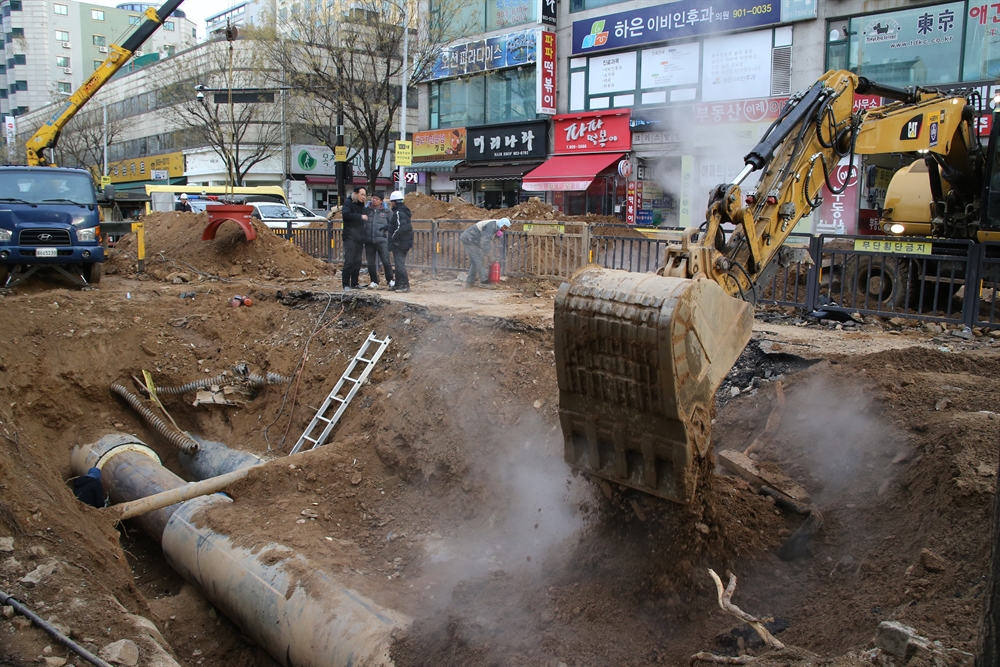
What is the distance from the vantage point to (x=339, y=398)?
9578 millimetres

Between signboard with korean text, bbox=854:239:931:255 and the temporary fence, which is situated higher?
signboard with korean text, bbox=854:239:931:255

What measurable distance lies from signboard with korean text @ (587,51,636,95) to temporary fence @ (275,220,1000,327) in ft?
40.1

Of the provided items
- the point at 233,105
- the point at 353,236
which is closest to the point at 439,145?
the point at 233,105

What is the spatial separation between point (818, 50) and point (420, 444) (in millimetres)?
17324

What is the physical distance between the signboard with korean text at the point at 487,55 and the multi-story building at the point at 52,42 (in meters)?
48.7

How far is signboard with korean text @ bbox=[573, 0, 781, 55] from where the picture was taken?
2080 centimetres

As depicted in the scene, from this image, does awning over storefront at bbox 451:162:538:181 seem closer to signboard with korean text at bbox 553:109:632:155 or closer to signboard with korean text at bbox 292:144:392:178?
signboard with korean text at bbox 553:109:632:155

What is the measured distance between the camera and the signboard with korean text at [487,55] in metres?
26.0

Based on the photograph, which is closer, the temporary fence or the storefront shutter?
the temporary fence

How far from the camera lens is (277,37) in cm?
2578

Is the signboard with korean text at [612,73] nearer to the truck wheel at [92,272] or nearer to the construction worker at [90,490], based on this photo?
the truck wheel at [92,272]

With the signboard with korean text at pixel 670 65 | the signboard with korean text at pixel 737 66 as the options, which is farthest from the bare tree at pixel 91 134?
the signboard with korean text at pixel 737 66

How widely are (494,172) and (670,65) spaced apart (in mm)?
7986

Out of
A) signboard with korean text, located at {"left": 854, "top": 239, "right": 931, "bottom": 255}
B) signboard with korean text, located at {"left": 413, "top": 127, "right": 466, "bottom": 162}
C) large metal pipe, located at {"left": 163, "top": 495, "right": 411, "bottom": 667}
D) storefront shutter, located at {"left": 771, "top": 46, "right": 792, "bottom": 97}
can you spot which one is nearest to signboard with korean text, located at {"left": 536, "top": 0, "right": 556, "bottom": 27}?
signboard with korean text, located at {"left": 413, "top": 127, "right": 466, "bottom": 162}
